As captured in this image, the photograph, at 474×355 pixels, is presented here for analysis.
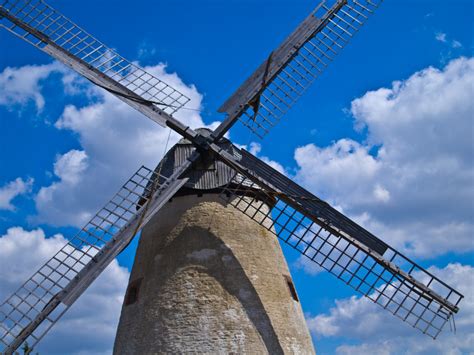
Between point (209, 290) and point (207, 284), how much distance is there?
11cm

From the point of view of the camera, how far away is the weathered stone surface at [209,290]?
30.2 ft

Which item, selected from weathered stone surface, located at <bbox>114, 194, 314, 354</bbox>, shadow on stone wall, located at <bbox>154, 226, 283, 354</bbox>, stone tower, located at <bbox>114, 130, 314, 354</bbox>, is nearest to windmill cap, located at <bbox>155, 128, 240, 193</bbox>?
stone tower, located at <bbox>114, 130, 314, 354</bbox>

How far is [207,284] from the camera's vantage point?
960 cm

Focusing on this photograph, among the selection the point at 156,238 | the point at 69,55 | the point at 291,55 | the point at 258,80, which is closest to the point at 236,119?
the point at 258,80

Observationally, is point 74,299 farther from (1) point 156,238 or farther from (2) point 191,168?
(2) point 191,168

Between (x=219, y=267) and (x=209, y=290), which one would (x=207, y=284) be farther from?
(x=219, y=267)

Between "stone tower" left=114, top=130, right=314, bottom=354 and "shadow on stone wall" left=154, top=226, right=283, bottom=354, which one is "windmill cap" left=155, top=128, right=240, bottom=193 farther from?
"shadow on stone wall" left=154, top=226, right=283, bottom=354

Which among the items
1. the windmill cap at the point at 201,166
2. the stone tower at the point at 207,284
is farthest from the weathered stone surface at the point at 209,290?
the windmill cap at the point at 201,166

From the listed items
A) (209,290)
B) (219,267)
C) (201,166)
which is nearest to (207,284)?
(209,290)

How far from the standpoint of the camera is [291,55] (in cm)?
1138

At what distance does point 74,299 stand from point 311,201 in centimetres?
441

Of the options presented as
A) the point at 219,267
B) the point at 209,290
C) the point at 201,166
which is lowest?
the point at 209,290

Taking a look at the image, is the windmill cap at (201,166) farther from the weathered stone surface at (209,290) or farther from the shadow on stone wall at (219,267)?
the shadow on stone wall at (219,267)

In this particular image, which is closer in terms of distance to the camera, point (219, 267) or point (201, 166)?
point (219, 267)
